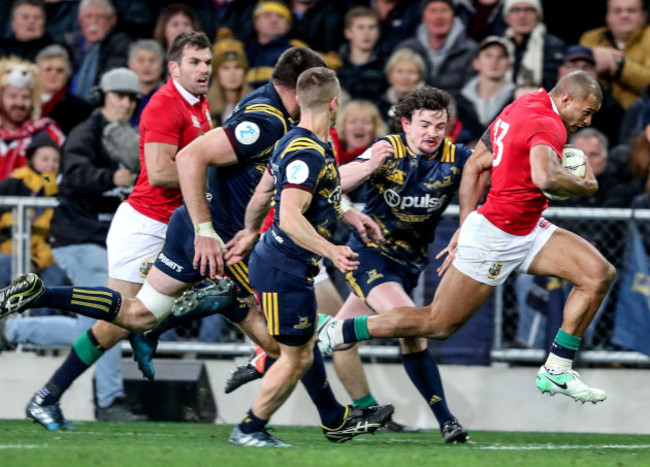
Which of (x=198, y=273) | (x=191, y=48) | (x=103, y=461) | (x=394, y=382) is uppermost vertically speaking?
(x=191, y=48)

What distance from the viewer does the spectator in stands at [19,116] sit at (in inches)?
424

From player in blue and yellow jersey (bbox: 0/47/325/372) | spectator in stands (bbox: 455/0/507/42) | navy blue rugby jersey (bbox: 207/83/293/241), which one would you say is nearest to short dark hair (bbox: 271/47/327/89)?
player in blue and yellow jersey (bbox: 0/47/325/372)

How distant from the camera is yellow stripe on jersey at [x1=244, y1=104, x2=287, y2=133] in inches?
284

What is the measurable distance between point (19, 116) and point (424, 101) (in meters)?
4.69

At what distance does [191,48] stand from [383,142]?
4.67ft

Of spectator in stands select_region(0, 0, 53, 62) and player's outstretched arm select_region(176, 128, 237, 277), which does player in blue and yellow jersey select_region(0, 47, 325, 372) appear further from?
spectator in stands select_region(0, 0, 53, 62)

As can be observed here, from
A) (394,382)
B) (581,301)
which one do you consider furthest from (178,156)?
(394,382)

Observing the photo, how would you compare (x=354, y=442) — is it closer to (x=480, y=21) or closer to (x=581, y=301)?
(x=581, y=301)

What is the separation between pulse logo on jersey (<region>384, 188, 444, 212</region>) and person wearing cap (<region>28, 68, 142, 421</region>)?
2.49m

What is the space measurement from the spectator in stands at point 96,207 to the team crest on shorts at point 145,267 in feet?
4.85

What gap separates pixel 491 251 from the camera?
7.39 m

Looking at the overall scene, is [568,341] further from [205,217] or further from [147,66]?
[147,66]

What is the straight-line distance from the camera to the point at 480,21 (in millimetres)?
11711

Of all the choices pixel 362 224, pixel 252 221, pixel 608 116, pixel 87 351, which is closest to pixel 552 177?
pixel 362 224
